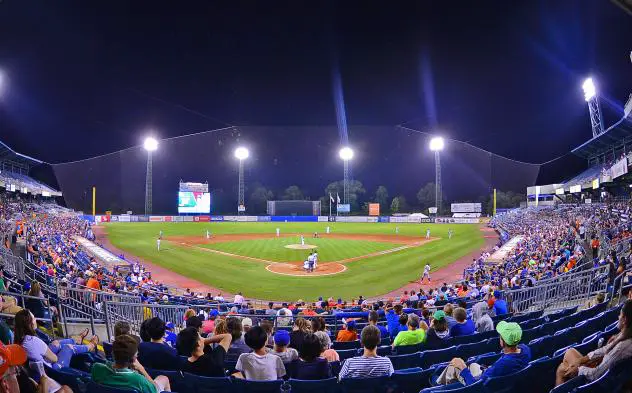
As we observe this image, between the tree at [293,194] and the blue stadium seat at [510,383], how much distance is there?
8390cm

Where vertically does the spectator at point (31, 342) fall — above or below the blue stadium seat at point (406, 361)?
above

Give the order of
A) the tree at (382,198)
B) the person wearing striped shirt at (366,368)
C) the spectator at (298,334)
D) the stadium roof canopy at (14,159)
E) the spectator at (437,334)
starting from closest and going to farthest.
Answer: the person wearing striped shirt at (366,368)
the spectator at (298,334)
the spectator at (437,334)
the stadium roof canopy at (14,159)
the tree at (382,198)

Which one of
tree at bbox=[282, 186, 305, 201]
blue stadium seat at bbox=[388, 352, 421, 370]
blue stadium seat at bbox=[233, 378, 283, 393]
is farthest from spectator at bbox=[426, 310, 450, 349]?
tree at bbox=[282, 186, 305, 201]

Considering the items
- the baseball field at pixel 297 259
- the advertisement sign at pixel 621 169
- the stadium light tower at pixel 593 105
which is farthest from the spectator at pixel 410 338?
the stadium light tower at pixel 593 105

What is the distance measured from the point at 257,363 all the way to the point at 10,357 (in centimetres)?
219

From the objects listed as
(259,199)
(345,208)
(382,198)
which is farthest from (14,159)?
(382,198)

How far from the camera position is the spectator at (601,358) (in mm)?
3711

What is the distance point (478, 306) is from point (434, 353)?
396cm

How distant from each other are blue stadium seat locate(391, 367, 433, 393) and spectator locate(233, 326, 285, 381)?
1.27 meters

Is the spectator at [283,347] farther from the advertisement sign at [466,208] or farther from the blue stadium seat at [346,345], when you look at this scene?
the advertisement sign at [466,208]

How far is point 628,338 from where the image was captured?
150 inches

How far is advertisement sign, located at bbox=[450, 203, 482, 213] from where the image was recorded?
73375mm

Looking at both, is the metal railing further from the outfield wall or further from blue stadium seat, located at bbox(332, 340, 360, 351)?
the outfield wall

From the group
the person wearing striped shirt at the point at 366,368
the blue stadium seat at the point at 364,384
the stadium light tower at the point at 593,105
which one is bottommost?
the blue stadium seat at the point at 364,384
